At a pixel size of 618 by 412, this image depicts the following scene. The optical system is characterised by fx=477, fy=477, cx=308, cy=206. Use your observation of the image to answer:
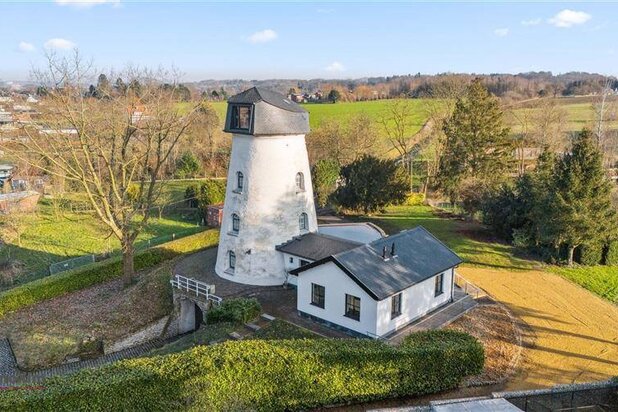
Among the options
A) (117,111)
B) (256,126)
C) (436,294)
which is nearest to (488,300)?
(436,294)

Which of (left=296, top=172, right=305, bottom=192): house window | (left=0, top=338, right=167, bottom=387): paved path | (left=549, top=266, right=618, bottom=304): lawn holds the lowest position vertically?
(left=0, top=338, right=167, bottom=387): paved path

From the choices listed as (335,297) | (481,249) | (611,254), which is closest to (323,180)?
(481,249)

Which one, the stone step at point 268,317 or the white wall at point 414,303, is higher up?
the white wall at point 414,303

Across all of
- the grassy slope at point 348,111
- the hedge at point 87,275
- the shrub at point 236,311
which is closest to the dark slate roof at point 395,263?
the shrub at point 236,311

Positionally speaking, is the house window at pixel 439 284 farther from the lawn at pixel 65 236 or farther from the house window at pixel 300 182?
the lawn at pixel 65 236

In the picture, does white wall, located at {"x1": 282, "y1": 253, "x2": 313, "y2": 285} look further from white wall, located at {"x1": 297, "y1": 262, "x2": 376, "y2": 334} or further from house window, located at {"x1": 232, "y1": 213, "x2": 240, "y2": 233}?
white wall, located at {"x1": 297, "y1": 262, "x2": 376, "y2": 334}

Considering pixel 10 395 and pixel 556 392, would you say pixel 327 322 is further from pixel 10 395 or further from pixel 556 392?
pixel 10 395

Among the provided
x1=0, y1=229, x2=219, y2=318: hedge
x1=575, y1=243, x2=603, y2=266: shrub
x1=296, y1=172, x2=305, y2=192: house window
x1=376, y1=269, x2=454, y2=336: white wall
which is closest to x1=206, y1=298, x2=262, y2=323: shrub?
x1=376, y1=269, x2=454, y2=336: white wall
